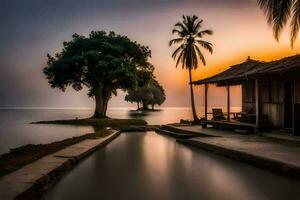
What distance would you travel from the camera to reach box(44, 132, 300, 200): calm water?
24.8 feet

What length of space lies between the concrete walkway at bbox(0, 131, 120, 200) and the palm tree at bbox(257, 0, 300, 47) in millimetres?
9827

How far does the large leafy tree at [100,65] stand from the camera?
45594 mm

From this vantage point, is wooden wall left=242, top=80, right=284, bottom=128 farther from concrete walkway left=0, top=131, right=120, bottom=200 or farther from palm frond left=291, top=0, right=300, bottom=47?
concrete walkway left=0, top=131, right=120, bottom=200

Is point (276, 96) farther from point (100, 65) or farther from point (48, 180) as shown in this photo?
point (100, 65)

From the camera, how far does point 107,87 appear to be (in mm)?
50281

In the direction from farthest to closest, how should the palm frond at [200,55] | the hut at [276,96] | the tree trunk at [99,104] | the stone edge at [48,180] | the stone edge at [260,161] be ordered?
1. the tree trunk at [99,104]
2. the palm frond at [200,55]
3. the hut at [276,96]
4. the stone edge at [260,161]
5. the stone edge at [48,180]

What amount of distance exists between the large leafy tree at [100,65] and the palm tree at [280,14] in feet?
101

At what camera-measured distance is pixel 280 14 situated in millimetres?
14930

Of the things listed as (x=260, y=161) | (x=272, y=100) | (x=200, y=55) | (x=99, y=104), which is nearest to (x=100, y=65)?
(x=99, y=104)

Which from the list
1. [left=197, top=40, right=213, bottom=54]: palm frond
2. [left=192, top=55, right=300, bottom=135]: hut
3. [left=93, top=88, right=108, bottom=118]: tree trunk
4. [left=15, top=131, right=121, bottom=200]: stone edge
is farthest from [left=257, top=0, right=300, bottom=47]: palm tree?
[left=93, top=88, right=108, bottom=118]: tree trunk

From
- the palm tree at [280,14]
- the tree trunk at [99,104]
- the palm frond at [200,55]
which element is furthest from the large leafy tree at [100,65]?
the palm tree at [280,14]

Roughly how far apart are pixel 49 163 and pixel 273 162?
6.75m

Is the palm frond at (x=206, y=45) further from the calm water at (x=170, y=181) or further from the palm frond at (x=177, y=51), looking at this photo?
the calm water at (x=170, y=181)

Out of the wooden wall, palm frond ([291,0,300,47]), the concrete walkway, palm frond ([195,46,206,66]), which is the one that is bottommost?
the concrete walkway
